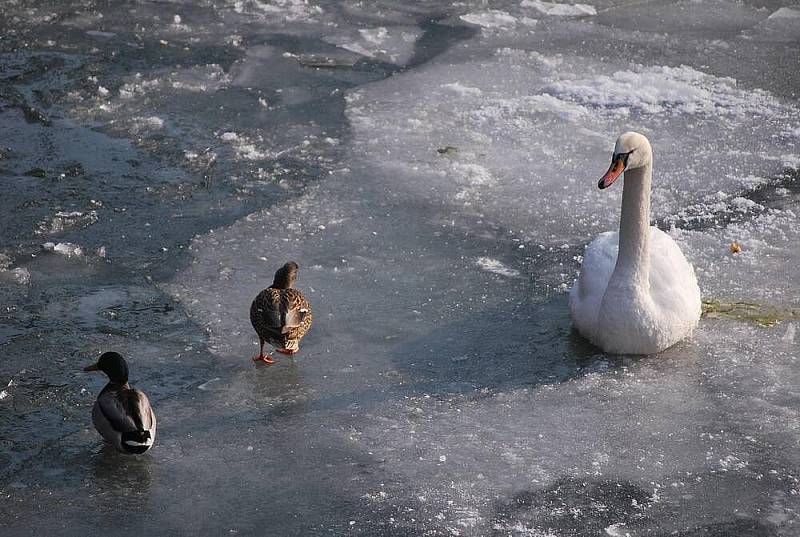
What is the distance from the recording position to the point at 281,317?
16.8 feet

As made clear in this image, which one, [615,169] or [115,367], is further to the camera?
[615,169]

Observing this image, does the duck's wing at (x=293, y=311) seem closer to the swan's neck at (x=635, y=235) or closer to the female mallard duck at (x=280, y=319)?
the female mallard duck at (x=280, y=319)

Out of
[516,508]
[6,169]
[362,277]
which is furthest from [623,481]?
[6,169]

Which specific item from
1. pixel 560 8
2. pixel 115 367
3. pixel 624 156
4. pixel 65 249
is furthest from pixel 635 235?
pixel 560 8

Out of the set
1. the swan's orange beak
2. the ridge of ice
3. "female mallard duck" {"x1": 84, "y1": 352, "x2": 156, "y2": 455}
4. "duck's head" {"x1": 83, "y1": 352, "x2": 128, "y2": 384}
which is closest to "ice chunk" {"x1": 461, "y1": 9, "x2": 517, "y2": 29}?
the ridge of ice

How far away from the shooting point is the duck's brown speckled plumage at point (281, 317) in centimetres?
514

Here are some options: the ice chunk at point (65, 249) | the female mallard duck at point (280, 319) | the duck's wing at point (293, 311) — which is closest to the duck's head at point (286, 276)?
the female mallard duck at point (280, 319)

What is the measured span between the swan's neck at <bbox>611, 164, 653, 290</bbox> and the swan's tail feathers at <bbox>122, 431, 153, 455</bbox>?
2433 millimetres

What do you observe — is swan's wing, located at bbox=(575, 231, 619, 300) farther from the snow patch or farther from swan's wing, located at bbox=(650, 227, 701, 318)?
the snow patch

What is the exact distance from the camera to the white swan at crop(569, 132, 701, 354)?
528 cm

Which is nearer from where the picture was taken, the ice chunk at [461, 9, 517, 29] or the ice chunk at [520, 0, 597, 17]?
the ice chunk at [461, 9, 517, 29]

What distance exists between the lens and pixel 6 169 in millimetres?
7551

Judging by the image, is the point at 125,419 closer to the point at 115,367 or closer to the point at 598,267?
the point at 115,367

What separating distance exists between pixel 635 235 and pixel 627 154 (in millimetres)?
413
